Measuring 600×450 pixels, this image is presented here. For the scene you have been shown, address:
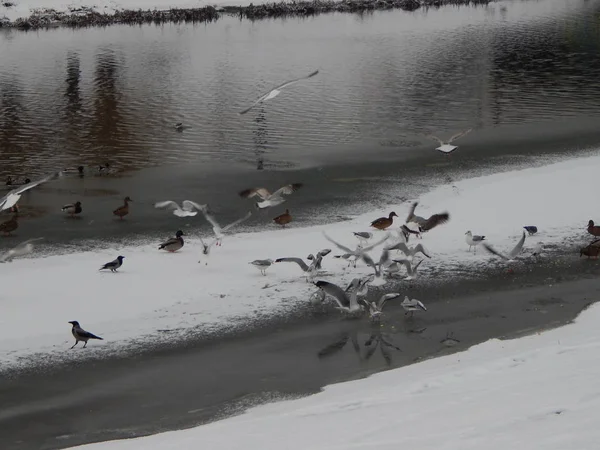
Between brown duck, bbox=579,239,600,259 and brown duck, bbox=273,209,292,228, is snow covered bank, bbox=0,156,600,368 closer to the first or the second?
brown duck, bbox=273,209,292,228

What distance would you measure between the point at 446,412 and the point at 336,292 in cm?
504

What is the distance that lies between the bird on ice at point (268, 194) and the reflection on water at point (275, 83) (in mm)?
3741

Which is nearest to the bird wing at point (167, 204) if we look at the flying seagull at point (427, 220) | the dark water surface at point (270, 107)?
the dark water surface at point (270, 107)

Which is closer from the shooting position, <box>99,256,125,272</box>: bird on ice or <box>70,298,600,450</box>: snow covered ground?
<box>70,298,600,450</box>: snow covered ground

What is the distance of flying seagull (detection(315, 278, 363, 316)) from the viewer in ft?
46.6

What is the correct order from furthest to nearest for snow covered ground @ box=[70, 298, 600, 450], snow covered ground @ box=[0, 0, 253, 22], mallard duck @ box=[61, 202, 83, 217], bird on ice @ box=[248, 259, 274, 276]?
snow covered ground @ box=[0, 0, 253, 22] → mallard duck @ box=[61, 202, 83, 217] → bird on ice @ box=[248, 259, 274, 276] → snow covered ground @ box=[70, 298, 600, 450]

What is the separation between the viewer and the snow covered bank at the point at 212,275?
46.3 feet

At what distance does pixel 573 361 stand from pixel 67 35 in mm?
49999

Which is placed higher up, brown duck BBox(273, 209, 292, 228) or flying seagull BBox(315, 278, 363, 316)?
flying seagull BBox(315, 278, 363, 316)

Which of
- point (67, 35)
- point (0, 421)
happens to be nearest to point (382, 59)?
point (67, 35)

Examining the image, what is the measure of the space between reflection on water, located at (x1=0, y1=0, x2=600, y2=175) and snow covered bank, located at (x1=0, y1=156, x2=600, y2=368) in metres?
6.18

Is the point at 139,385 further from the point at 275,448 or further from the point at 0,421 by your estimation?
the point at 275,448

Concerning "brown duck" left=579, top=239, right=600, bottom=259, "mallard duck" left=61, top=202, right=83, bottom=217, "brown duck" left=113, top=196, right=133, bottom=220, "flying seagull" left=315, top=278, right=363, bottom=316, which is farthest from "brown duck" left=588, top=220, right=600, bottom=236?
"mallard duck" left=61, top=202, right=83, bottom=217

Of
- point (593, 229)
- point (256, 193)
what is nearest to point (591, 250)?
point (593, 229)
